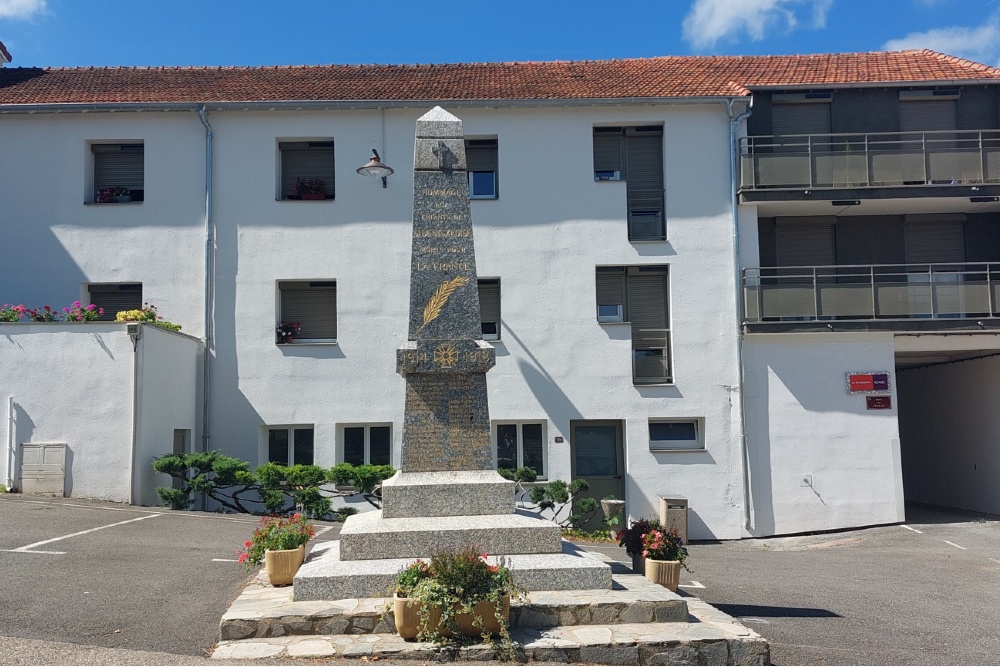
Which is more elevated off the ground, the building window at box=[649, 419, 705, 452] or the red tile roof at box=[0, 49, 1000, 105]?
the red tile roof at box=[0, 49, 1000, 105]

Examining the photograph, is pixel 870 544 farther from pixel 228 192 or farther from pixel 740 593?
pixel 228 192

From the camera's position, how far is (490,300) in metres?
17.4

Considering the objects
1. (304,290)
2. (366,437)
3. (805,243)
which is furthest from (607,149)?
(366,437)

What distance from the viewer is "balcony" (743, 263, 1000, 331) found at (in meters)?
16.8

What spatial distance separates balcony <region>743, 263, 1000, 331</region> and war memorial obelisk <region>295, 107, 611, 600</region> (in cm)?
947

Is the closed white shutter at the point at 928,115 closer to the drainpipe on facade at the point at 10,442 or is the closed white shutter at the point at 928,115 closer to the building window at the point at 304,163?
the building window at the point at 304,163

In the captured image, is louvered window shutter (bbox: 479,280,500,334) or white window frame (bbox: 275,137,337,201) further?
white window frame (bbox: 275,137,337,201)

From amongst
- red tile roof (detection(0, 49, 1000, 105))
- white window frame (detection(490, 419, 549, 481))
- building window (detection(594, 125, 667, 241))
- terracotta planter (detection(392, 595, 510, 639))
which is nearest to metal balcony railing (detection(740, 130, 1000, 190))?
red tile roof (detection(0, 49, 1000, 105))

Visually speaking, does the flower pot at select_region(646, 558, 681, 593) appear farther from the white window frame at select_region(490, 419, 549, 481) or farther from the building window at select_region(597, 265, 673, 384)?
the building window at select_region(597, 265, 673, 384)

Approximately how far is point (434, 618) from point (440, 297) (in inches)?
139

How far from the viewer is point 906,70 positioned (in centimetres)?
1866

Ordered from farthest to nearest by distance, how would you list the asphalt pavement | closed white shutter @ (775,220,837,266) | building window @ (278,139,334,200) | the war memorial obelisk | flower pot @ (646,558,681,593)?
1. closed white shutter @ (775,220,837,266)
2. building window @ (278,139,334,200)
3. flower pot @ (646,558,681,593)
4. the war memorial obelisk
5. the asphalt pavement

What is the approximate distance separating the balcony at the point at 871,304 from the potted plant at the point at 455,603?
37.7 feet

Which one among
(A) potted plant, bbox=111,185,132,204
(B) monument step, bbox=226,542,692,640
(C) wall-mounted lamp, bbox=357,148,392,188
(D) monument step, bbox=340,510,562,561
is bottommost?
(B) monument step, bbox=226,542,692,640
